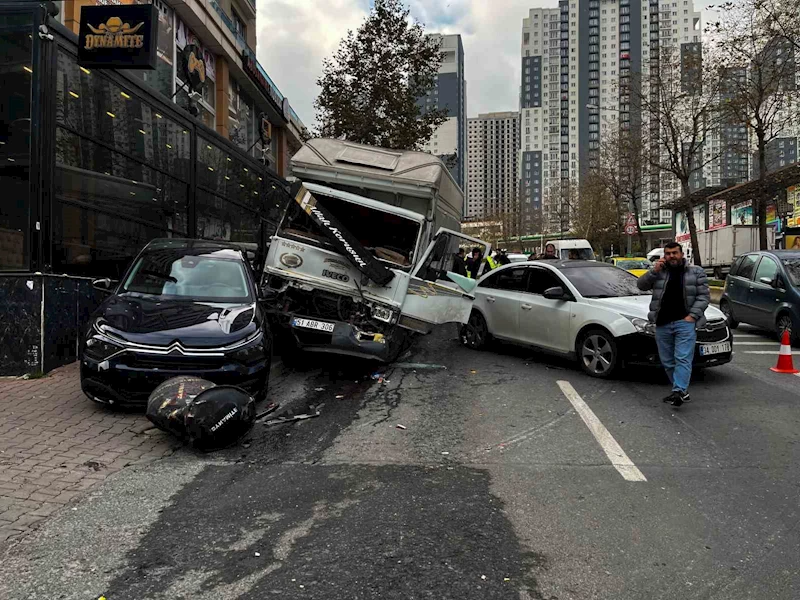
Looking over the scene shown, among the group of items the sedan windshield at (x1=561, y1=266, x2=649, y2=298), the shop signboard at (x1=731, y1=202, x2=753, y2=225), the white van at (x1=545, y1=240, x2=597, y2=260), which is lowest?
the sedan windshield at (x1=561, y1=266, x2=649, y2=298)

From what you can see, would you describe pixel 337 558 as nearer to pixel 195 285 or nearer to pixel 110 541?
pixel 110 541

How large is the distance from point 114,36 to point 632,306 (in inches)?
327

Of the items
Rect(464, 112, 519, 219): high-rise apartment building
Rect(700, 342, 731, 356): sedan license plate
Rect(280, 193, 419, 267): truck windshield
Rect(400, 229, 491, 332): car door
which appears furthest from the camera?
Rect(464, 112, 519, 219): high-rise apartment building

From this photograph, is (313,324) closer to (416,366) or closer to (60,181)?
(416,366)

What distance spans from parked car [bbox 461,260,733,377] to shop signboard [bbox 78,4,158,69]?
654 cm

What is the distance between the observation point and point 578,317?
28.0 feet

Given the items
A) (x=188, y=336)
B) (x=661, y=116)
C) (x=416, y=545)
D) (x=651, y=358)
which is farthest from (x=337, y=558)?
(x=661, y=116)

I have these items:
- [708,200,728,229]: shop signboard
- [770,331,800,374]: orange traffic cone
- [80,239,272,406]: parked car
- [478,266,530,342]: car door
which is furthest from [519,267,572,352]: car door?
[708,200,728,229]: shop signboard

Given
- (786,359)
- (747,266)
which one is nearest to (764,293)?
(747,266)

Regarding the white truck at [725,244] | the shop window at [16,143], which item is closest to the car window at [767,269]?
the shop window at [16,143]

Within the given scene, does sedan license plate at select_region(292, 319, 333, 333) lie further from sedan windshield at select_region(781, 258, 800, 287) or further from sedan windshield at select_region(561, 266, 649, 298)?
sedan windshield at select_region(781, 258, 800, 287)

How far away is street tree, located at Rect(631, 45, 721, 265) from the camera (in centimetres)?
2508

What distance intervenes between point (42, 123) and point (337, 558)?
24.4 feet

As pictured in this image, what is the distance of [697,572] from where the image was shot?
321cm
